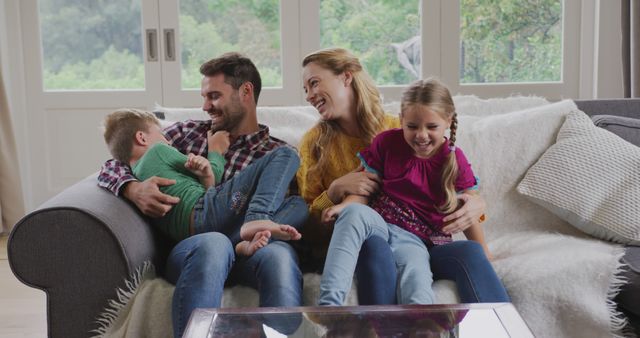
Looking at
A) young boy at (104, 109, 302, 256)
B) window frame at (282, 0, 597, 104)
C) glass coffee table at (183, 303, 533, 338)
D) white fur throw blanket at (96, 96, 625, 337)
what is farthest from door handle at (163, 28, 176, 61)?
glass coffee table at (183, 303, 533, 338)

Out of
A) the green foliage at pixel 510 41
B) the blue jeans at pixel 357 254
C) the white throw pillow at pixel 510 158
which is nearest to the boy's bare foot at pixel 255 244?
the blue jeans at pixel 357 254

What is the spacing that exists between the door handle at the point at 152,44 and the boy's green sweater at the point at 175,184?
2379 mm

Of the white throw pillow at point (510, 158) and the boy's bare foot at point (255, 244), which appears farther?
the white throw pillow at point (510, 158)

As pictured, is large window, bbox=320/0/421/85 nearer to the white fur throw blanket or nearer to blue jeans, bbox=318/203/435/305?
the white fur throw blanket

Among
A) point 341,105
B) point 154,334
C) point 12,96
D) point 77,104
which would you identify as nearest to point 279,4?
point 77,104

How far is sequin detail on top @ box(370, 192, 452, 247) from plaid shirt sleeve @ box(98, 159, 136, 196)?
678 mm

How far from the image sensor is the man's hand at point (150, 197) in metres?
2.06

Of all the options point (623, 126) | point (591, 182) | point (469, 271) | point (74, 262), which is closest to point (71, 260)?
point (74, 262)

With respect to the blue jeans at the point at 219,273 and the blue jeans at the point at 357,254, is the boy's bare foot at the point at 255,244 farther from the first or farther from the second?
the blue jeans at the point at 357,254

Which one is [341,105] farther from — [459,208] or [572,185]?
[572,185]

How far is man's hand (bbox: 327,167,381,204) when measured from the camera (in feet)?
7.02

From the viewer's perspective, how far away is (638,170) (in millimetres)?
2238

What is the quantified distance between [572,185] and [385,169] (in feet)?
1.77

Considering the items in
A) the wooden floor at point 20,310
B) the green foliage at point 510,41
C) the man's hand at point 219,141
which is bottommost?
the wooden floor at point 20,310
